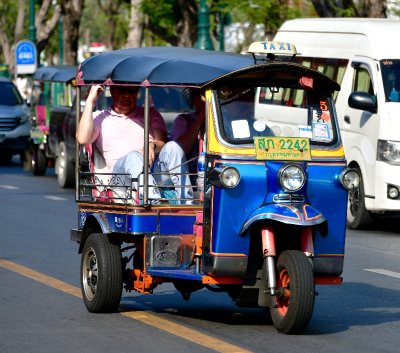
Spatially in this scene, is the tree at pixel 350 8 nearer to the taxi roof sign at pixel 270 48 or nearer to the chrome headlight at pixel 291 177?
the taxi roof sign at pixel 270 48

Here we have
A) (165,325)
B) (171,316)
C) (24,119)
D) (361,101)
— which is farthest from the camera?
(24,119)

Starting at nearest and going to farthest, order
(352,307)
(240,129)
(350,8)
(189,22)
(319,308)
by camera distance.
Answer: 1. (240,129)
2. (319,308)
3. (352,307)
4. (350,8)
5. (189,22)

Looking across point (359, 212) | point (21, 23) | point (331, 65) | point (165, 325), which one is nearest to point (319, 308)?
point (165, 325)

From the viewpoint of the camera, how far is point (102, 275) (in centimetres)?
979

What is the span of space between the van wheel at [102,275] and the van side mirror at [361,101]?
7.24 metres

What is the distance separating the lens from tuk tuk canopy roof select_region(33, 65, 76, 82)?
2432cm

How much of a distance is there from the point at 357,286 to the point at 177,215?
2837mm

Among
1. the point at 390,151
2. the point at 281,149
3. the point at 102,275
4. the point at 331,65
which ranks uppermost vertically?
the point at 331,65

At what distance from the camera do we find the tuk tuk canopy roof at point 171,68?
30.6ft

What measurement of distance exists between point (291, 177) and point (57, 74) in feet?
53.3

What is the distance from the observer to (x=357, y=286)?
476 inches

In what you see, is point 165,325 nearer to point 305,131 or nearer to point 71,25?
point 305,131

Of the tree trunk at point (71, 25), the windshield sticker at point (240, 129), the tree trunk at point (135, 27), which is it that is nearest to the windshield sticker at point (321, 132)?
the windshield sticker at point (240, 129)

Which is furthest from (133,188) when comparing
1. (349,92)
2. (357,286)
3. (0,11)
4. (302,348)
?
(0,11)
